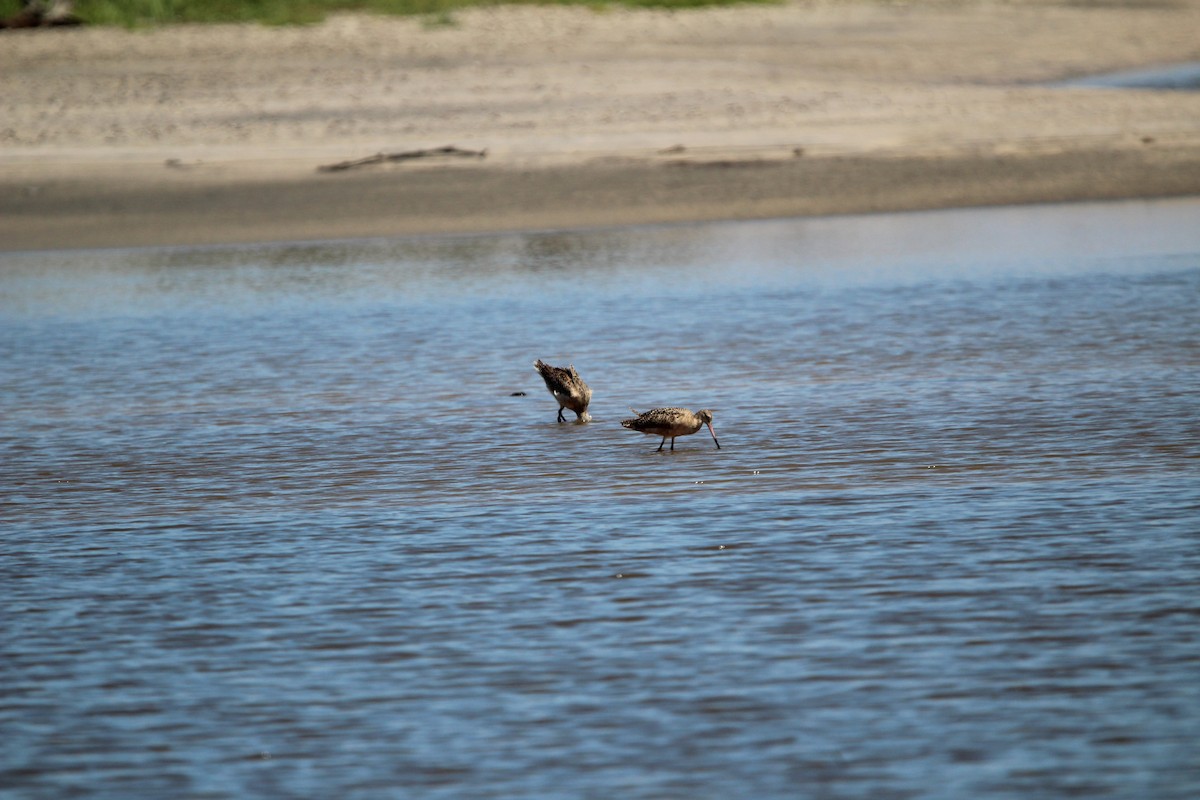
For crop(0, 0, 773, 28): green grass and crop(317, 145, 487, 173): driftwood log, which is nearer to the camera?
crop(317, 145, 487, 173): driftwood log

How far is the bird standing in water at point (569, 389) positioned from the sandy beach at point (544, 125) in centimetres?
889

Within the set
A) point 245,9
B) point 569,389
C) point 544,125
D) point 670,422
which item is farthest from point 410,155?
point 670,422

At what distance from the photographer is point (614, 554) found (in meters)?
6.44

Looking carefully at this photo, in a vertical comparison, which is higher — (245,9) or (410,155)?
(245,9)

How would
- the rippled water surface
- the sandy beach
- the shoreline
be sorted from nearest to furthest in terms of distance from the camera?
the rippled water surface → the shoreline → the sandy beach

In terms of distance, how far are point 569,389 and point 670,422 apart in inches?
41.4

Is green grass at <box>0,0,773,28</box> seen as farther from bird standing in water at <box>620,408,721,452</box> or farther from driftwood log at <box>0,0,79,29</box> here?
bird standing in water at <box>620,408,721,452</box>

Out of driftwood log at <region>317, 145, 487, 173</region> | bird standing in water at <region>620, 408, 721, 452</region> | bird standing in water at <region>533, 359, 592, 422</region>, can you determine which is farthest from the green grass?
bird standing in water at <region>620, 408, 721, 452</region>

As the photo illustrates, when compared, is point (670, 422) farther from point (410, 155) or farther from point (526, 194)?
point (410, 155)

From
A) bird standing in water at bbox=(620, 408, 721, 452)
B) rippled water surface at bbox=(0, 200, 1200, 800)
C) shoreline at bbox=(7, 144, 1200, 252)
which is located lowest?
rippled water surface at bbox=(0, 200, 1200, 800)

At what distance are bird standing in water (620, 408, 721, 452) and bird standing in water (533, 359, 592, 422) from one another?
23.1 inches

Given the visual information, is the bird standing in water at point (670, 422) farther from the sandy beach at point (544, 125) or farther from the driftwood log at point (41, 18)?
the driftwood log at point (41, 18)

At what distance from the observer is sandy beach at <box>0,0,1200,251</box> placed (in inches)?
732

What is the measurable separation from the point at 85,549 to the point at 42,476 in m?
1.76
